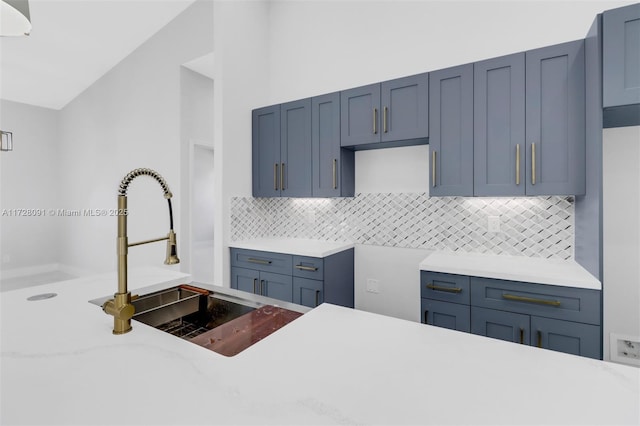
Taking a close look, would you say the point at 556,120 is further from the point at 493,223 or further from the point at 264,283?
the point at 264,283

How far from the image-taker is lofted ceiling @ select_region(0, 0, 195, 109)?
12.1ft

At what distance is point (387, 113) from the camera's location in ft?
8.54

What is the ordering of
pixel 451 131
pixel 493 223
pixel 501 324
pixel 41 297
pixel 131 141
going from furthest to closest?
pixel 131 141
pixel 493 223
pixel 451 131
pixel 501 324
pixel 41 297

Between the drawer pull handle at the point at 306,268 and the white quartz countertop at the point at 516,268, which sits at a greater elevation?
the white quartz countertop at the point at 516,268

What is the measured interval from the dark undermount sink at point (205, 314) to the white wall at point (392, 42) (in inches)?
73.9

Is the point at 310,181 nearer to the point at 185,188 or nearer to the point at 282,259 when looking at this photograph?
the point at 282,259

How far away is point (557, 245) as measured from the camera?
226 cm

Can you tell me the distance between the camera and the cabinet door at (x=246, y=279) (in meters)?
2.97

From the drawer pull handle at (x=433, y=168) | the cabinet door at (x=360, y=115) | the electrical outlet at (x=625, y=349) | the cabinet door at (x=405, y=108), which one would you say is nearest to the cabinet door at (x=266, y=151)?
the cabinet door at (x=360, y=115)

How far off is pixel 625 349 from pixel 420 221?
1.57 meters

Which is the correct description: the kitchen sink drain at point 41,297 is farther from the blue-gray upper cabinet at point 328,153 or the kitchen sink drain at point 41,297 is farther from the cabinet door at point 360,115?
the cabinet door at point 360,115

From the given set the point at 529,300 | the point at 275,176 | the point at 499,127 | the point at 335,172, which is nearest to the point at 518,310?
the point at 529,300

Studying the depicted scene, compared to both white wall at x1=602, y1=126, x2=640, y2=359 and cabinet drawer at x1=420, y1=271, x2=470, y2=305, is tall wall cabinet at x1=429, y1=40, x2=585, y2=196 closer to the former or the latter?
white wall at x1=602, y1=126, x2=640, y2=359

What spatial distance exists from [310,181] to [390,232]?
89 cm
